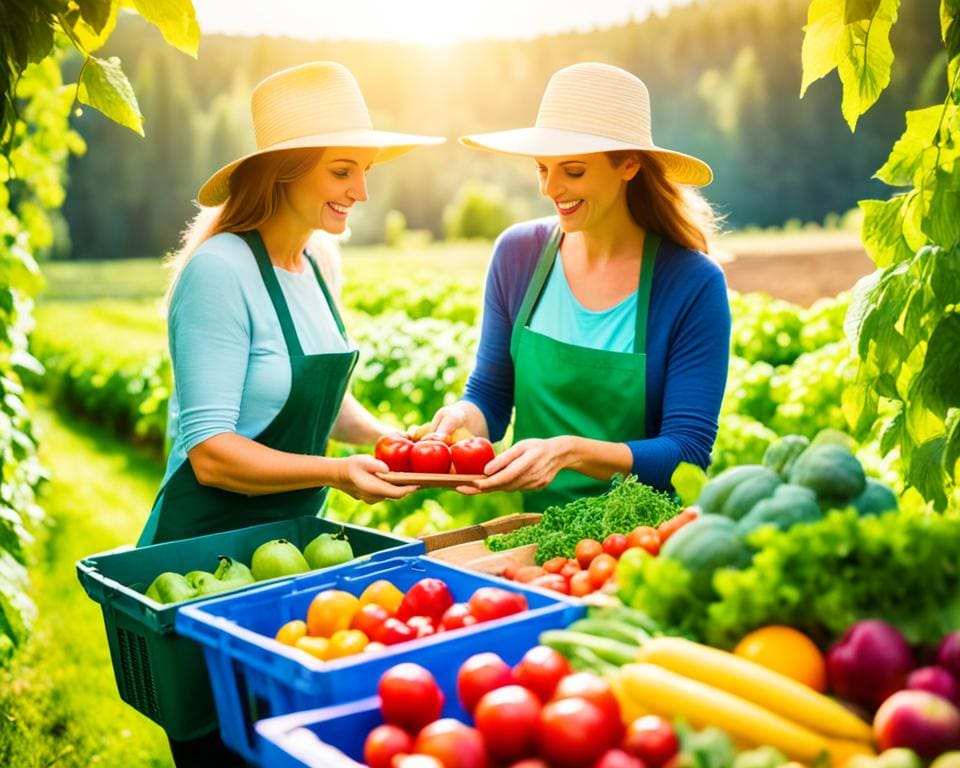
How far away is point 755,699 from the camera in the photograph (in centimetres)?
150

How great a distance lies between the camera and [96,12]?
262 cm

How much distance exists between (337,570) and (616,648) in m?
0.85

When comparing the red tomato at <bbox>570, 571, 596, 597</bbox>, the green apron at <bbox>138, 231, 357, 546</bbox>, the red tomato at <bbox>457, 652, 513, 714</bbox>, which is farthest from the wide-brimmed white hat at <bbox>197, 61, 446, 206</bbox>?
the red tomato at <bbox>457, 652, 513, 714</bbox>

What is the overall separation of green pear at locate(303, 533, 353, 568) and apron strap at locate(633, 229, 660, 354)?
3.77 feet

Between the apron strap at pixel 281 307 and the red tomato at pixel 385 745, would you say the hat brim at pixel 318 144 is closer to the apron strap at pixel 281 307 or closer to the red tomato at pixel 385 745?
the apron strap at pixel 281 307

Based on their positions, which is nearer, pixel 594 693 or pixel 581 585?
pixel 594 693

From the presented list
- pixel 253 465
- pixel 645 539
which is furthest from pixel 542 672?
pixel 253 465

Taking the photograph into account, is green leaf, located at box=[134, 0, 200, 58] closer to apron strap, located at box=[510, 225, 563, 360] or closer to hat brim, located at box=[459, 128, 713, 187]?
hat brim, located at box=[459, 128, 713, 187]

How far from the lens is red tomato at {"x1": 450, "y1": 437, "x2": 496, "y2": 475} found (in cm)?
290

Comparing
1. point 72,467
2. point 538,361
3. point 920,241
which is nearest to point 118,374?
point 72,467

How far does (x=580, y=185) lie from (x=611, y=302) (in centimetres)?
Result: 38

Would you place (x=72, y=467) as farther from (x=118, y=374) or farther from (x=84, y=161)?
(x=84, y=161)

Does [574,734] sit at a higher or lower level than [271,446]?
higher

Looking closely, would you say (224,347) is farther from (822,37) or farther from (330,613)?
(822,37)
